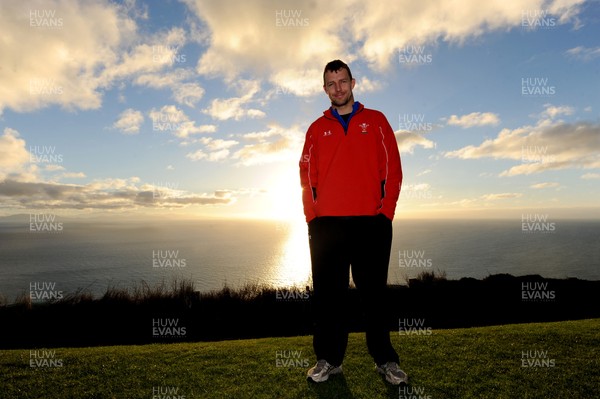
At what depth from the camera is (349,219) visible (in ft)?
13.1

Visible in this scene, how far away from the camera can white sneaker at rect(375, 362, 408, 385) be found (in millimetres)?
3762

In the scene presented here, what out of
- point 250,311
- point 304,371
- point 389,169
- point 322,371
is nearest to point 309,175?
point 389,169

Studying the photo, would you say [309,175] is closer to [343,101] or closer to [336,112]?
[336,112]

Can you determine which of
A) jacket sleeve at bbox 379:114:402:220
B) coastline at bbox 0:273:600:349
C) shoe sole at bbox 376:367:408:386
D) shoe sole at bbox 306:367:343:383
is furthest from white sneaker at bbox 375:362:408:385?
coastline at bbox 0:273:600:349

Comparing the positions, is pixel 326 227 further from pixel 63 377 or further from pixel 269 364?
pixel 63 377

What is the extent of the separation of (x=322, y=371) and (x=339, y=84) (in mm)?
3380

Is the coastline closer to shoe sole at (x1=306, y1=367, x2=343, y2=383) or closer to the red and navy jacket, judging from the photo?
shoe sole at (x1=306, y1=367, x2=343, y2=383)

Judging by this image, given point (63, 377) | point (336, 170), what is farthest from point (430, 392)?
point (63, 377)

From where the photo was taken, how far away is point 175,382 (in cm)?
404

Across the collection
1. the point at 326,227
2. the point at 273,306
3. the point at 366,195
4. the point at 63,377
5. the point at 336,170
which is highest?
the point at 336,170

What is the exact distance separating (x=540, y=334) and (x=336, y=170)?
187 inches

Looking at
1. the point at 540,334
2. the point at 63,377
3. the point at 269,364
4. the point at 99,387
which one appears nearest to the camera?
the point at 99,387

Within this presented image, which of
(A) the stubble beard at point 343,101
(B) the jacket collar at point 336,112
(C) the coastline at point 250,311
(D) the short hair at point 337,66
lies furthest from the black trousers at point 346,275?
(C) the coastline at point 250,311

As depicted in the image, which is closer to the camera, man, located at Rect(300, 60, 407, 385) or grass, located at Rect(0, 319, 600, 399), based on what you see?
grass, located at Rect(0, 319, 600, 399)
